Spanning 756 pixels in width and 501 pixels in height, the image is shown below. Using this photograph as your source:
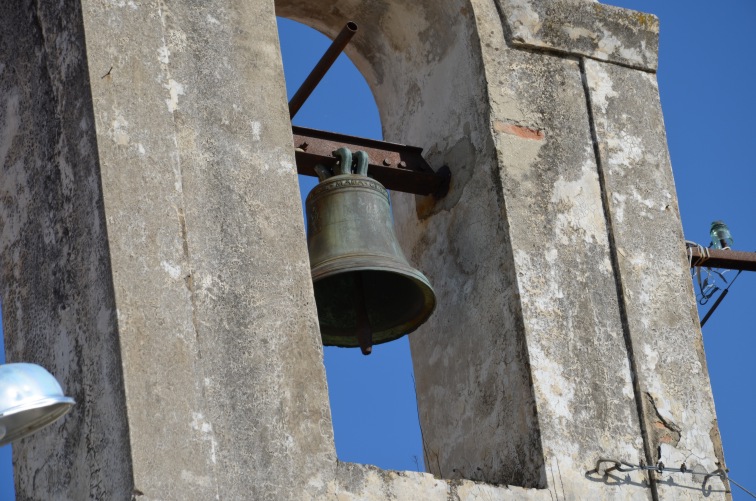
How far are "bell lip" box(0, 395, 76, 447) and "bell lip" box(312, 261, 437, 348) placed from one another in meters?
1.70

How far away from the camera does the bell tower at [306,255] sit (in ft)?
16.8

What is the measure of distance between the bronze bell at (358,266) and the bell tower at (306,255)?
0.56 feet

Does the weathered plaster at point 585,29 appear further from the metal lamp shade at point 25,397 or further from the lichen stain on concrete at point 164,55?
the metal lamp shade at point 25,397

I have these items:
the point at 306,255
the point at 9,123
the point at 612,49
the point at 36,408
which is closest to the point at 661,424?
the point at 306,255

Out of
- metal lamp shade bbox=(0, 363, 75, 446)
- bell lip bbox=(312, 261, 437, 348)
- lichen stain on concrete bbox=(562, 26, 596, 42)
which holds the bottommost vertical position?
metal lamp shade bbox=(0, 363, 75, 446)

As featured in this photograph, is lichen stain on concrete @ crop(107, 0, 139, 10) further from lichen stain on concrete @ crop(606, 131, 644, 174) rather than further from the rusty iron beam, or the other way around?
lichen stain on concrete @ crop(606, 131, 644, 174)

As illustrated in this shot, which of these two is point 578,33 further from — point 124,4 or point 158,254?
point 158,254

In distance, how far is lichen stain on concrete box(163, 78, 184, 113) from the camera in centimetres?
547

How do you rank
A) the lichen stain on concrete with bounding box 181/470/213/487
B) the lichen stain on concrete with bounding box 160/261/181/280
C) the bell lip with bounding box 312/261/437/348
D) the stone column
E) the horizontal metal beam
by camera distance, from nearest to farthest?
the lichen stain on concrete with bounding box 181/470/213/487, the stone column, the lichen stain on concrete with bounding box 160/261/181/280, the bell lip with bounding box 312/261/437/348, the horizontal metal beam

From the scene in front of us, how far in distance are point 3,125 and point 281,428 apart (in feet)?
3.94

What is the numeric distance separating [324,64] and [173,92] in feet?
3.33

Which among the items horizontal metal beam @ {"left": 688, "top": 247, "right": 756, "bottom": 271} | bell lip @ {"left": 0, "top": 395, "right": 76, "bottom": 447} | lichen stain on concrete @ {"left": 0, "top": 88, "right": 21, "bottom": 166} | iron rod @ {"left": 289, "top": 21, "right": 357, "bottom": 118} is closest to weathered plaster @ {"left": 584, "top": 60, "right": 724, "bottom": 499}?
horizontal metal beam @ {"left": 688, "top": 247, "right": 756, "bottom": 271}

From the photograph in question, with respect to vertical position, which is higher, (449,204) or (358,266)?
(449,204)

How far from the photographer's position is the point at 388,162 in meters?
6.25
